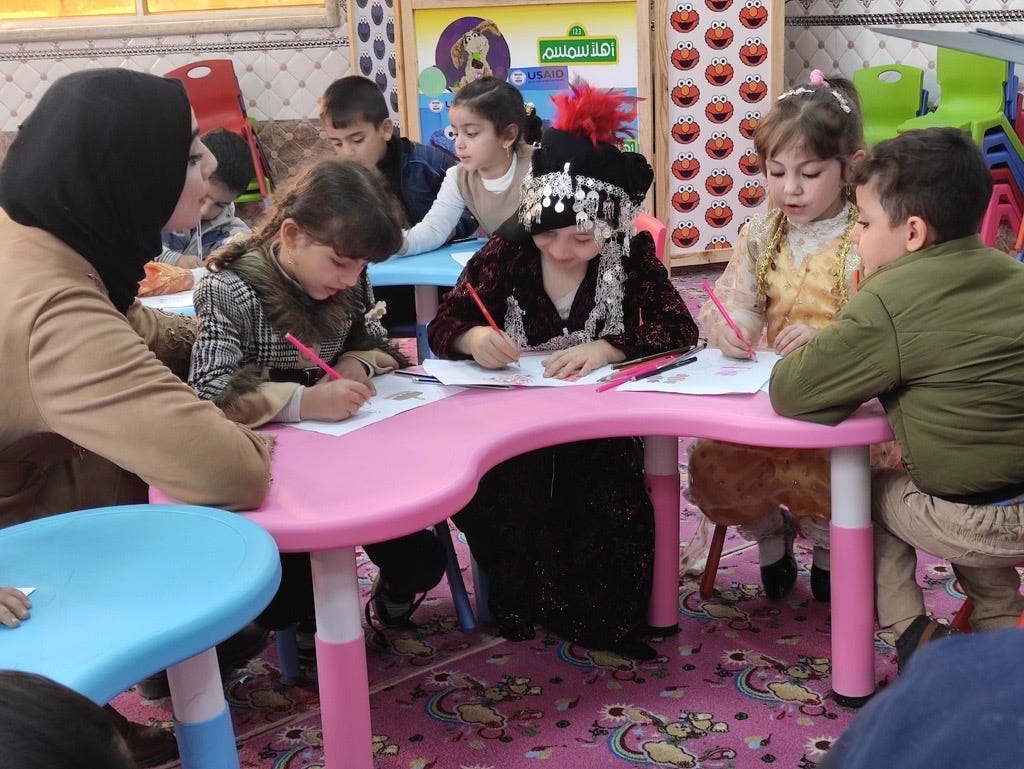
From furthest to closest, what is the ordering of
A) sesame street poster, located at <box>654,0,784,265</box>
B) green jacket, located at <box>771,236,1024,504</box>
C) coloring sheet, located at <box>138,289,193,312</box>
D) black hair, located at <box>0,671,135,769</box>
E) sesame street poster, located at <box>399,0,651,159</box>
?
sesame street poster, located at <box>654,0,784,265</box> → sesame street poster, located at <box>399,0,651,159</box> → coloring sheet, located at <box>138,289,193,312</box> → green jacket, located at <box>771,236,1024,504</box> → black hair, located at <box>0,671,135,769</box>

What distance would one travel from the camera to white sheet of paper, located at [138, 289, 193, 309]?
8.13 feet

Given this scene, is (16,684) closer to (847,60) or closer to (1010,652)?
(1010,652)

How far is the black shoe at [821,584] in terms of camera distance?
234cm

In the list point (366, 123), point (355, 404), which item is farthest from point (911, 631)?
point (366, 123)

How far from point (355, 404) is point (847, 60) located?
14.7 feet

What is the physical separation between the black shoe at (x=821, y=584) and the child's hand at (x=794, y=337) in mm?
505

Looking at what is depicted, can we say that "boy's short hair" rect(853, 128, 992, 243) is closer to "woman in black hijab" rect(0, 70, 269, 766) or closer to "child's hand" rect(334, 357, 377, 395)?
"child's hand" rect(334, 357, 377, 395)

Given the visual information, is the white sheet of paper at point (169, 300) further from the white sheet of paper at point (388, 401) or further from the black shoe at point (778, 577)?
the black shoe at point (778, 577)

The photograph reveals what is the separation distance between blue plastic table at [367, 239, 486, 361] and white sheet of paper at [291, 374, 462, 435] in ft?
2.23

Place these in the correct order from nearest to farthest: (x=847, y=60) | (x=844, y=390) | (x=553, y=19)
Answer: (x=844, y=390), (x=553, y=19), (x=847, y=60)

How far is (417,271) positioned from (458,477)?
1349 mm

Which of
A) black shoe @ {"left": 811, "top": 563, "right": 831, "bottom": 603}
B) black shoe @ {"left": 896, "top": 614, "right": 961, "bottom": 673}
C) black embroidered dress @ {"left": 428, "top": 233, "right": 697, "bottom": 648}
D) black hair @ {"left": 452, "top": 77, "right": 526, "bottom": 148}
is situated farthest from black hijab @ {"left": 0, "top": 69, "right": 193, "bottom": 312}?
black hair @ {"left": 452, "top": 77, "right": 526, "bottom": 148}

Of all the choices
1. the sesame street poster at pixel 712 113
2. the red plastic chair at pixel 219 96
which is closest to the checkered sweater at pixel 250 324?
the sesame street poster at pixel 712 113

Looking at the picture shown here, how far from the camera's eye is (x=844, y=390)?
69.0 inches
